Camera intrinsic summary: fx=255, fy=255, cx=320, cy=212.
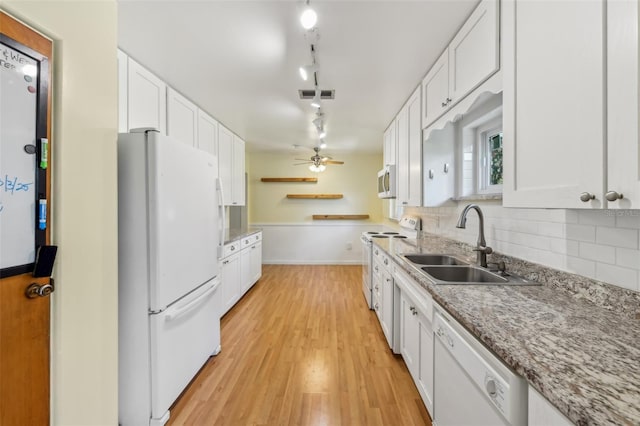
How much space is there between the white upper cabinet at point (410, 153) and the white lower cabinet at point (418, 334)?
0.96m

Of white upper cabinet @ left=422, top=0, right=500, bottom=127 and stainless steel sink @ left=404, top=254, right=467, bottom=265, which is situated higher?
white upper cabinet @ left=422, top=0, right=500, bottom=127

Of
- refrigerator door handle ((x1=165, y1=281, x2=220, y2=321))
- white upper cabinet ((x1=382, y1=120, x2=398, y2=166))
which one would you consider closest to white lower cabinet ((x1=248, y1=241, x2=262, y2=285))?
refrigerator door handle ((x1=165, y1=281, x2=220, y2=321))

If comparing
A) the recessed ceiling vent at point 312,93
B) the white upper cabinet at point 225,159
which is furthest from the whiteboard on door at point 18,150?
the white upper cabinet at point 225,159

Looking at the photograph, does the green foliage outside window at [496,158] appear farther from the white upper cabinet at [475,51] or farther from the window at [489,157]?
the white upper cabinet at [475,51]

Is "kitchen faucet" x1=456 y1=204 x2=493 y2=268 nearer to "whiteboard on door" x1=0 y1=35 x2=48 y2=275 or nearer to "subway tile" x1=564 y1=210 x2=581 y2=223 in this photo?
"subway tile" x1=564 y1=210 x2=581 y2=223

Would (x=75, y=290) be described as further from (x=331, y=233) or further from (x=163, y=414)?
(x=331, y=233)

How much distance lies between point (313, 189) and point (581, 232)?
4.83m

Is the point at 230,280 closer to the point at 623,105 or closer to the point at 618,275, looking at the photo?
the point at 618,275

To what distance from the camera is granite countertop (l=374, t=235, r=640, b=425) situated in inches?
20.6

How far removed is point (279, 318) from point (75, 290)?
7.26 feet

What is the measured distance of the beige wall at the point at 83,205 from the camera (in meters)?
0.95

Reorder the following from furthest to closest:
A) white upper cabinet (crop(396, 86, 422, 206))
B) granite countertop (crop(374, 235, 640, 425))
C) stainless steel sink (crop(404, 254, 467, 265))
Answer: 1. white upper cabinet (crop(396, 86, 422, 206))
2. stainless steel sink (crop(404, 254, 467, 265))
3. granite countertop (crop(374, 235, 640, 425))

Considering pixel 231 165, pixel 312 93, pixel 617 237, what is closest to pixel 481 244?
pixel 617 237

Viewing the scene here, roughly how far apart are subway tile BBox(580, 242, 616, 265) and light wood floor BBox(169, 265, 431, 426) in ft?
4.07
